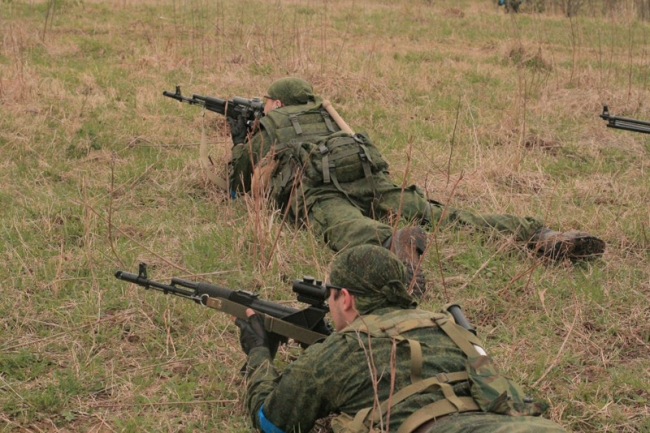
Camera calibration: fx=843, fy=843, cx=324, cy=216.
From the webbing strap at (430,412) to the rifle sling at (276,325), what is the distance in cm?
84

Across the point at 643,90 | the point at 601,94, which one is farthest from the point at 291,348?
the point at 643,90

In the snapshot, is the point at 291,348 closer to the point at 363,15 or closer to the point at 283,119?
the point at 283,119

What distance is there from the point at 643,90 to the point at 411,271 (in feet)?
21.1

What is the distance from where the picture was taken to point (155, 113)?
8.27m

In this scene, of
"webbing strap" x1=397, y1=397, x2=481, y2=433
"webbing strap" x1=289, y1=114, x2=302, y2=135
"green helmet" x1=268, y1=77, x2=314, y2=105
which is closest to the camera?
"webbing strap" x1=397, y1=397, x2=481, y2=433

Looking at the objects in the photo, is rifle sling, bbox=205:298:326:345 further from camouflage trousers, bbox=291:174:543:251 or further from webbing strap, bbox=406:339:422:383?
camouflage trousers, bbox=291:174:543:251

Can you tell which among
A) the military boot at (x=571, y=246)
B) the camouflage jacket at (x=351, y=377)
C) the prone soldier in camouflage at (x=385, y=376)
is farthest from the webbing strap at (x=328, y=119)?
the camouflage jacket at (x=351, y=377)

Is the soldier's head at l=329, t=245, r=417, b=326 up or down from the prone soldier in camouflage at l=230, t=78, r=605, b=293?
up

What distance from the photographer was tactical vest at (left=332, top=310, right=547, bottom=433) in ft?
9.72

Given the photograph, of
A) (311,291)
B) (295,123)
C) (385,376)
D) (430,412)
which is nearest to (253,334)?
(311,291)

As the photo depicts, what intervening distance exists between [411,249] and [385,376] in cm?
179

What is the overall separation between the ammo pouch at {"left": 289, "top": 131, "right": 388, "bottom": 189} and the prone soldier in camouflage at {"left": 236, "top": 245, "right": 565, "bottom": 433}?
7.44ft

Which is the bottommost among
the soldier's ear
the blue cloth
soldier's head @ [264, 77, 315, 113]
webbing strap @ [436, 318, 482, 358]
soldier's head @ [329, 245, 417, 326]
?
the blue cloth

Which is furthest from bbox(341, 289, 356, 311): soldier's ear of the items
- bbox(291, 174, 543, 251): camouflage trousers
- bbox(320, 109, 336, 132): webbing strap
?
bbox(320, 109, 336, 132): webbing strap
